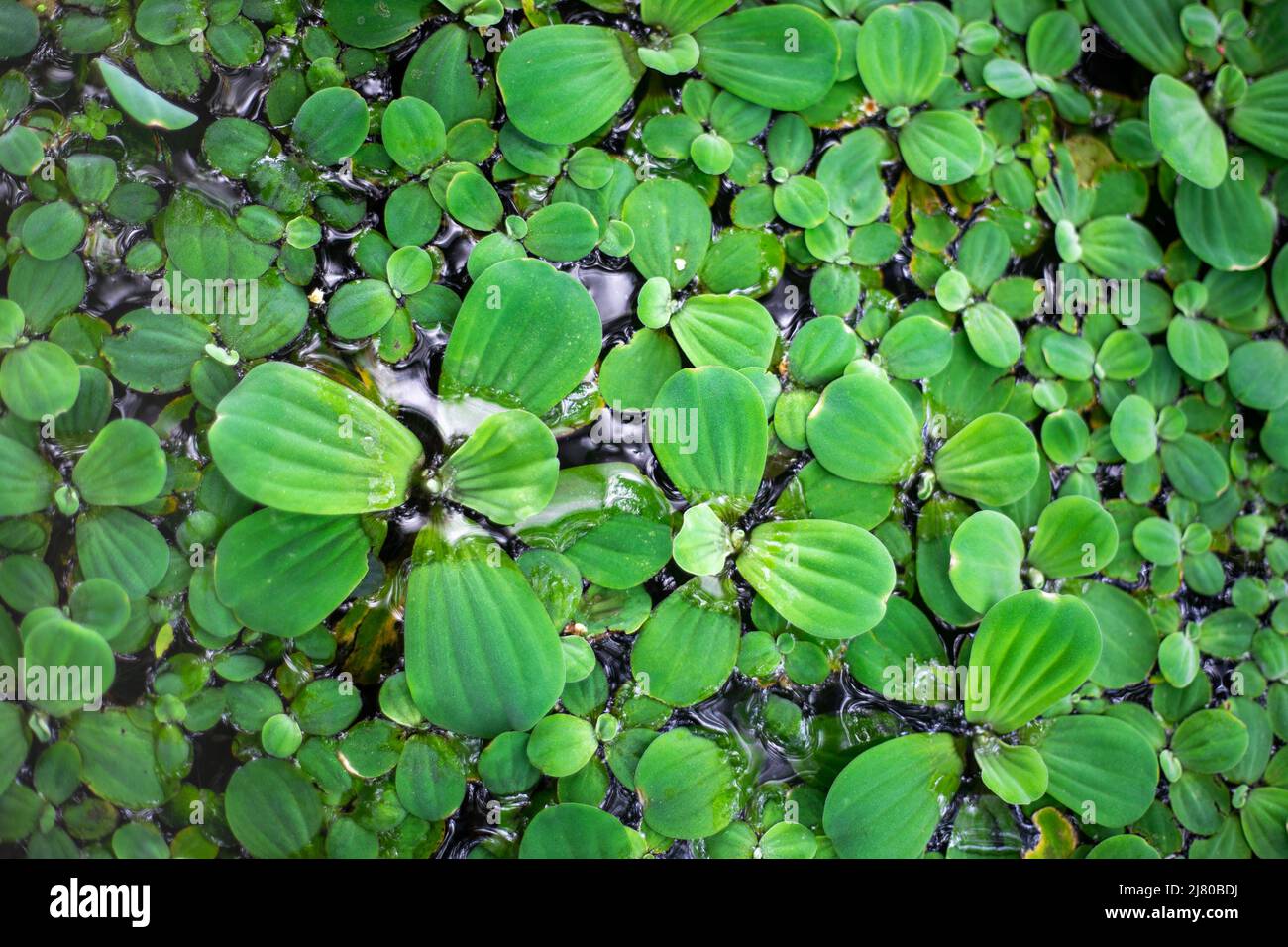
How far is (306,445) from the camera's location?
110 cm

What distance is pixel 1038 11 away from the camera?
1421 mm

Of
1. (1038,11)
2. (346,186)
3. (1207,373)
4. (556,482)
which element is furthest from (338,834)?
(1038,11)

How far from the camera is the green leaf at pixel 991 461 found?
4.24ft

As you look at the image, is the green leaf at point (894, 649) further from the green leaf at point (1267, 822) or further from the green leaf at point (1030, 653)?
the green leaf at point (1267, 822)

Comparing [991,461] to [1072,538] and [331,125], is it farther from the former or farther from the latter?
[331,125]

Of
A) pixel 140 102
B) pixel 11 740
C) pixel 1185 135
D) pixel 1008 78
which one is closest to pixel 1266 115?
pixel 1185 135

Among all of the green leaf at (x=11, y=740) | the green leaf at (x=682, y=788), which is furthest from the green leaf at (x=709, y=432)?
the green leaf at (x=11, y=740)

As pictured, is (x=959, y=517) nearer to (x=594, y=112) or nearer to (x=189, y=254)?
(x=594, y=112)

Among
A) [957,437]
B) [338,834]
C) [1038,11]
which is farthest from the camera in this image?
[1038,11]

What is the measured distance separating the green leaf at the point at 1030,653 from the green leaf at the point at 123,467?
117cm

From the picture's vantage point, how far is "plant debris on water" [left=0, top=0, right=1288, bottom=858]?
114 cm

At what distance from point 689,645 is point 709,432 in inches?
11.9

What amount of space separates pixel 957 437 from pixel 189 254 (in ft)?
3.73

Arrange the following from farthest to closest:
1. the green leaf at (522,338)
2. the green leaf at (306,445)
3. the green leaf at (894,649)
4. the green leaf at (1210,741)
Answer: the green leaf at (1210,741) < the green leaf at (894,649) < the green leaf at (522,338) < the green leaf at (306,445)
